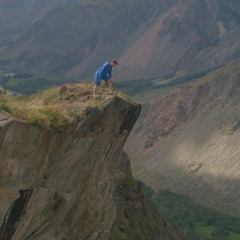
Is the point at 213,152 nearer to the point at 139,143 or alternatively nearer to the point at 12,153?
the point at 139,143

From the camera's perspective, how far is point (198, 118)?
142m

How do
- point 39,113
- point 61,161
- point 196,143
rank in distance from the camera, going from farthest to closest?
point 196,143, point 61,161, point 39,113

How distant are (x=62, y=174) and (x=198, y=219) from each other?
80.4 metres

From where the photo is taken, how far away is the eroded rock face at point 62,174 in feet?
61.0

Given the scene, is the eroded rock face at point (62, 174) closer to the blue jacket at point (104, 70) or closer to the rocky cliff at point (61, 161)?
the rocky cliff at point (61, 161)

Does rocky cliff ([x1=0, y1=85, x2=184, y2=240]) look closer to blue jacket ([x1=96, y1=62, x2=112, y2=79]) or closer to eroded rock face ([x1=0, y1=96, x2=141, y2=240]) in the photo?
eroded rock face ([x1=0, y1=96, x2=141, y2=240])

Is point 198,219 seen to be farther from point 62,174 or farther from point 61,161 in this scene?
point 61,161

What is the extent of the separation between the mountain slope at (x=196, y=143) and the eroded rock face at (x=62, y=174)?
8155cm

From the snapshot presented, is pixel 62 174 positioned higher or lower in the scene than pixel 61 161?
lower

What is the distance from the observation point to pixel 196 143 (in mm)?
126188

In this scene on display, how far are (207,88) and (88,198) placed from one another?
436ft

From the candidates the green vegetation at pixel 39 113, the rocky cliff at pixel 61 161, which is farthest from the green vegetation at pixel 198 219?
the green vegetation at pixel 39 113

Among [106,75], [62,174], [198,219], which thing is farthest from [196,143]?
[62,174]

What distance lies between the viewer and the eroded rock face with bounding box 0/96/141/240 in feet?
61.0
